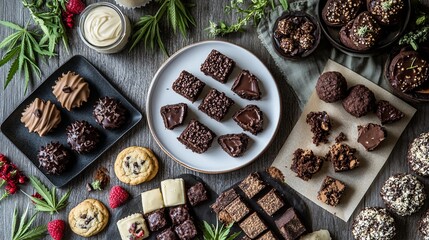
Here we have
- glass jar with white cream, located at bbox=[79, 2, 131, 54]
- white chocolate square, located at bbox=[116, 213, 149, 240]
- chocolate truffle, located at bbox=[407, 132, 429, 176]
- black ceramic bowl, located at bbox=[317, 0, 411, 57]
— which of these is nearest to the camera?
black ceramic bowl, located at bbox=[317, 0, 411, 57]

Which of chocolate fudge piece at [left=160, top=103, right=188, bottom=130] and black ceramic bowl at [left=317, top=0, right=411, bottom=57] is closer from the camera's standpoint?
black ceramic bowl at [left=317, top=0, right=411, bottom=57]

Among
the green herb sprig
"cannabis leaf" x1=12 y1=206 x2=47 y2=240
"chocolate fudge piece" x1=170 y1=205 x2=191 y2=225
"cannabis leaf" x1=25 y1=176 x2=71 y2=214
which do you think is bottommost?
"cannabis leaf" x1=12 y1=206 x2=47 y2=240

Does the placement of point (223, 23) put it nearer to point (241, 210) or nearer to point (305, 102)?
point (305, 102)

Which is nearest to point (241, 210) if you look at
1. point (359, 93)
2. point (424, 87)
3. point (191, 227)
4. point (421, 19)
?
point (191, 227)

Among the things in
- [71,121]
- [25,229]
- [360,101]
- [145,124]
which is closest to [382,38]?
[360,101]

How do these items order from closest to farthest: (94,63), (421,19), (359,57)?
(421,19) → (359,57) → (94,63)

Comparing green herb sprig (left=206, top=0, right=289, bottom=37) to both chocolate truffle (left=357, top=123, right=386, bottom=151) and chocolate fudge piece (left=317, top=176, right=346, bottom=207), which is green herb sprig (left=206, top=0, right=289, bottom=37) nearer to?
chocolate truffle (left=357, top=123, right=386, bottom=151)

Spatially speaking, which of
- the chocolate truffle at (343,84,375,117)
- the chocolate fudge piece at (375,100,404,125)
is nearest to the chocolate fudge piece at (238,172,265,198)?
the chocolate truffle at (343,84,375,117)
